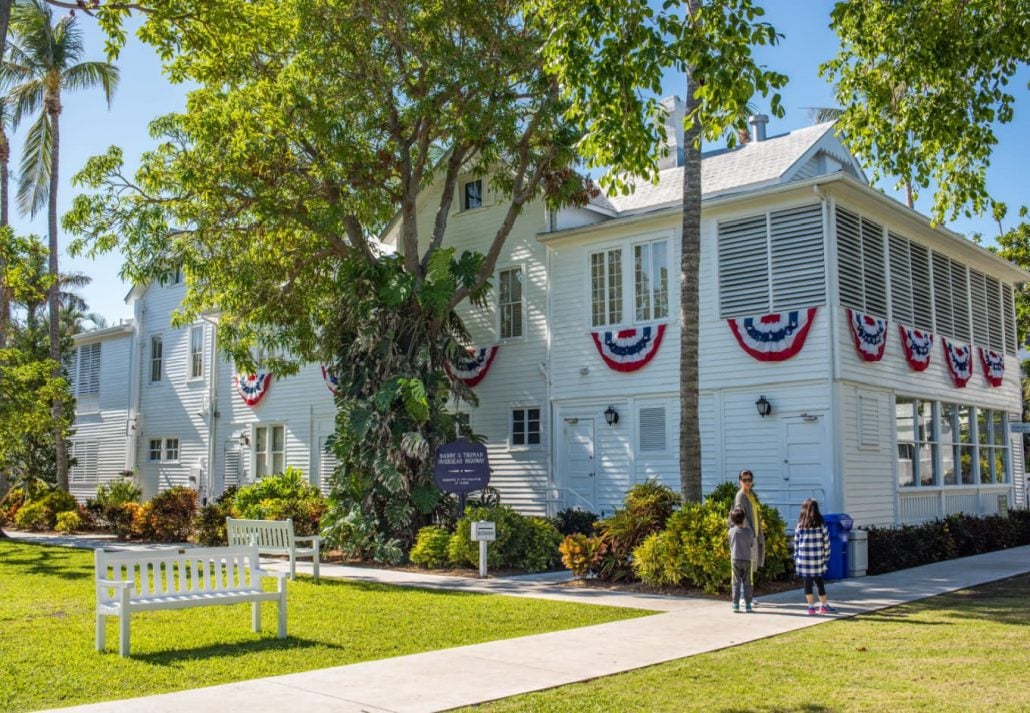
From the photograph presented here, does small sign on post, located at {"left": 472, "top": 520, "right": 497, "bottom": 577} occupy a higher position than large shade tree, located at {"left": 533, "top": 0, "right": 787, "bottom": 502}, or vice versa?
large shade tree, located at {"left": 533, "top": 0, "right": 787, "bottom": 502}

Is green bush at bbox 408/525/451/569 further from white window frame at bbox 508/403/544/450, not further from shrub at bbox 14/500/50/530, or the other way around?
shrub at bbox 14/500/50/530

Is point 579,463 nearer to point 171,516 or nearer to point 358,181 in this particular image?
point 358,181

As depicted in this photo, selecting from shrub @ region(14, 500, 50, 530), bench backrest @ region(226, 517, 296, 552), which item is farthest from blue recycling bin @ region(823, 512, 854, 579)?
shrub @ region(14, 500, 50, 530)

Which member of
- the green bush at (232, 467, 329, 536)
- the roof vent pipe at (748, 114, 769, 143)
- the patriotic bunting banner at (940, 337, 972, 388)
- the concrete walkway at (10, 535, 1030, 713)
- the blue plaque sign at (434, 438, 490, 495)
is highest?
the roof vent pipe at (748, 114, 769, 143)

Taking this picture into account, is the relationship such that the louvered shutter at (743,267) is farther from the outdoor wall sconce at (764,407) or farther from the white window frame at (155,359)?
the white window frame at (155,359)

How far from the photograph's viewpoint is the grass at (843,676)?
21.9 feet

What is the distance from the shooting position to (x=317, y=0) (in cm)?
1633

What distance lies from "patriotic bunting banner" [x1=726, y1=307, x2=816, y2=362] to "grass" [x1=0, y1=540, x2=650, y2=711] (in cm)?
696

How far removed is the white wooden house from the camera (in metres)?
16.5

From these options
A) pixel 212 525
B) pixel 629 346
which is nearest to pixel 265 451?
pixel 212 525

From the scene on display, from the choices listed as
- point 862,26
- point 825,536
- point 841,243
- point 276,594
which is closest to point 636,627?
point 825,536

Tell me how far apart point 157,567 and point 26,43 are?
2404 centimetres

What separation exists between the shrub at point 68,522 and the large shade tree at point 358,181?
10.0 m

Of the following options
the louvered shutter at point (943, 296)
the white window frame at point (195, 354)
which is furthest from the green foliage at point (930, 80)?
the white window frame at point (195, 354)
